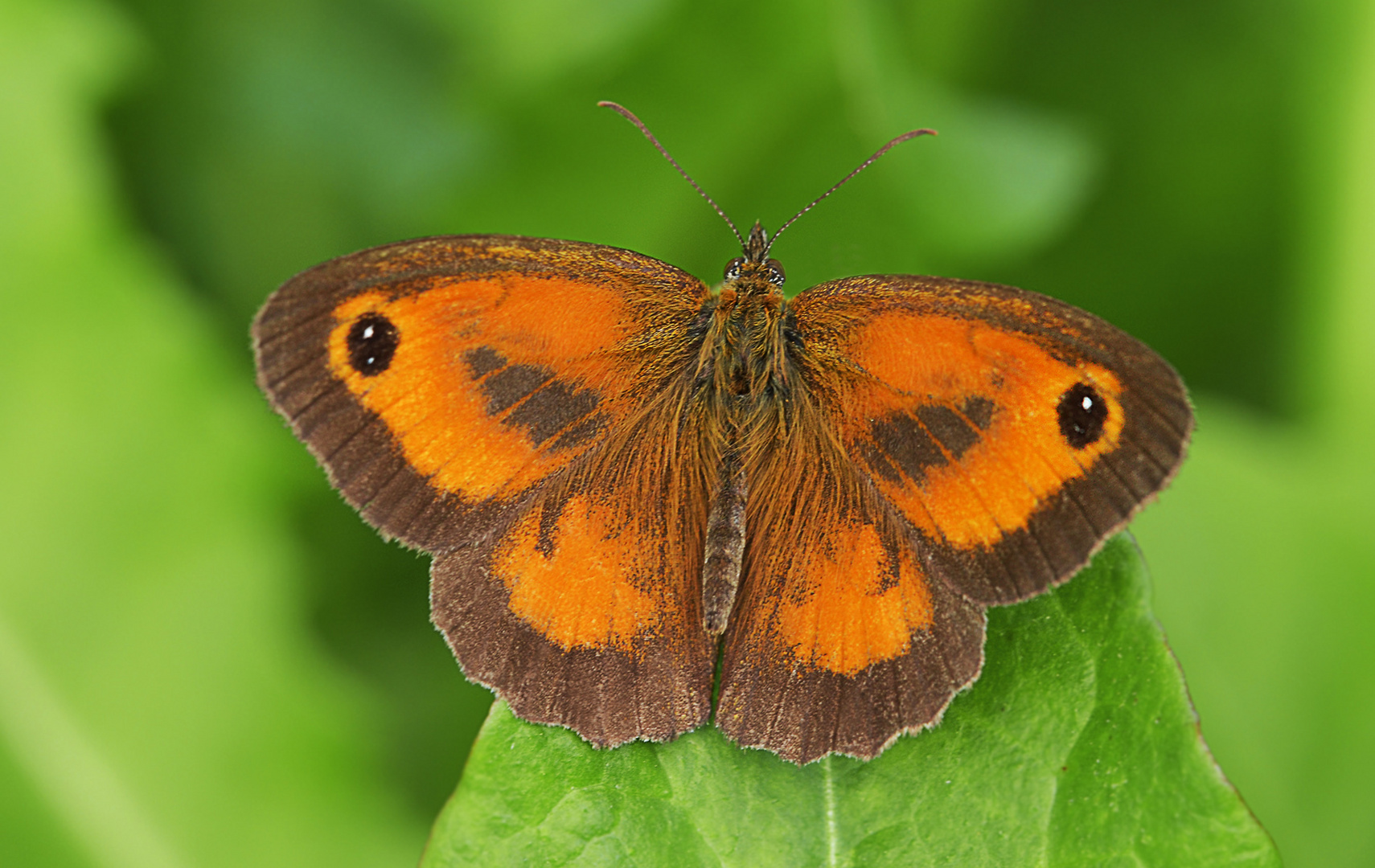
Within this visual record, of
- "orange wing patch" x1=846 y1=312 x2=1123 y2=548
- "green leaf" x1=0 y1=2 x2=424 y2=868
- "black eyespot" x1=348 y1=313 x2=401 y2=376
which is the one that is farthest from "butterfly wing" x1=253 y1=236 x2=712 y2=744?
"green leaf" x1=0 y1=2 x2=424 y2=868

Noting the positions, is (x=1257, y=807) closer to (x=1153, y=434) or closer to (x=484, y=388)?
(x=1153, y=434)

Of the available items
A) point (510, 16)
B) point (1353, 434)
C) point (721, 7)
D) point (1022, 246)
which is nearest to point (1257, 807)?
point (1353, 434)

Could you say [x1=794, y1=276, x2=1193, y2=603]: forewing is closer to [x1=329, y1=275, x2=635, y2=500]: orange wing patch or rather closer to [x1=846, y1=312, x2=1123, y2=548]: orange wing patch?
[x1=846, y1=312, x2=1123, y2=548]: orange wing patch

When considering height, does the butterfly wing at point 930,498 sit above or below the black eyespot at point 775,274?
below

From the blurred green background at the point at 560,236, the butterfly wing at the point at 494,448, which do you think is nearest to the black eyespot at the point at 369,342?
the butterfly wing at the point at 494,448

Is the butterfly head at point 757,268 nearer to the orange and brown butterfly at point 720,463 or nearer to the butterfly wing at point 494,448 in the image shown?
the orange and brown butterfly at point 720,463

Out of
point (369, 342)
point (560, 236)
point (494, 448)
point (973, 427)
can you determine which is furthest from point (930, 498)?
point (560, 236)

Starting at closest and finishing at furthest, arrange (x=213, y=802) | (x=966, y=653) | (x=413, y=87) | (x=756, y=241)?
(x=966, y=653)
(x=756, y=241)
(x=213, y=802)
(x=413, y=87)
